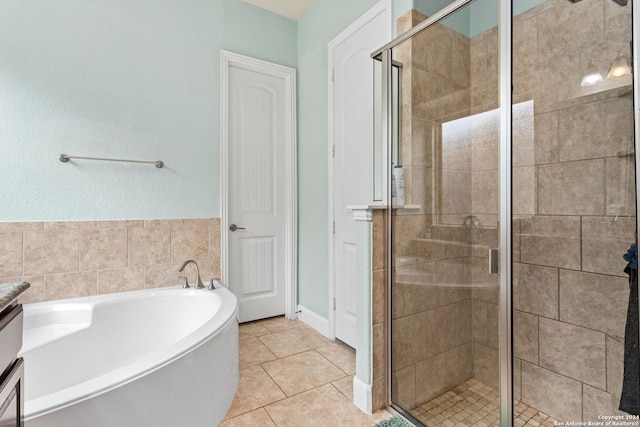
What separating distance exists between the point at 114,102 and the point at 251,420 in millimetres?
2226

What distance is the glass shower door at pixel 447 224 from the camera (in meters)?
1.31

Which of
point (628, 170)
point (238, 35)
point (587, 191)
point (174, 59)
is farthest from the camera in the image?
point (238, 35)

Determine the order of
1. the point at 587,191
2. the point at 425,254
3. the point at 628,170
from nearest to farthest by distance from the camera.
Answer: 1. the point at 628,170
2. the point at 587,191
3. the point at 425,254

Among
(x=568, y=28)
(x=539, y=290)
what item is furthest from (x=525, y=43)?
(x=539, y=290)

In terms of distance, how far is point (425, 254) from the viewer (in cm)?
156

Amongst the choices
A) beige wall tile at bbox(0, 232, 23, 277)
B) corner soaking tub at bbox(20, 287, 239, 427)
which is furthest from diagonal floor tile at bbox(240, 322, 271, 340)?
beige wall tile at bbox(0, 232, 23, 277)

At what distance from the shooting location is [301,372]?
2.01 m

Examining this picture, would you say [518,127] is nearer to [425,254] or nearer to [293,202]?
[425,254]

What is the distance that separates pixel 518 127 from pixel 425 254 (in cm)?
69

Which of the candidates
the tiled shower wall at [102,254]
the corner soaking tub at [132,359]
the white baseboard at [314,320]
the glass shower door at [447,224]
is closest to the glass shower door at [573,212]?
the glass shower door at [447,224]

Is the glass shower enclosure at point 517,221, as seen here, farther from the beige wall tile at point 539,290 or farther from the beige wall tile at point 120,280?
the beige wall tile at point 120,280

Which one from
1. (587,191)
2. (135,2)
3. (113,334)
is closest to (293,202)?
(113,334)

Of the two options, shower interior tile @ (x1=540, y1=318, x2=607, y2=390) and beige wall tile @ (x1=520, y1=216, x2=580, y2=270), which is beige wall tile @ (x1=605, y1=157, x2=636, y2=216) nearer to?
beige wall tile @ (x1=520, y1=216, x2=580, y2=270)

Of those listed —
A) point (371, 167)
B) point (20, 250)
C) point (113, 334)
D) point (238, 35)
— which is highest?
point (238, 35)
